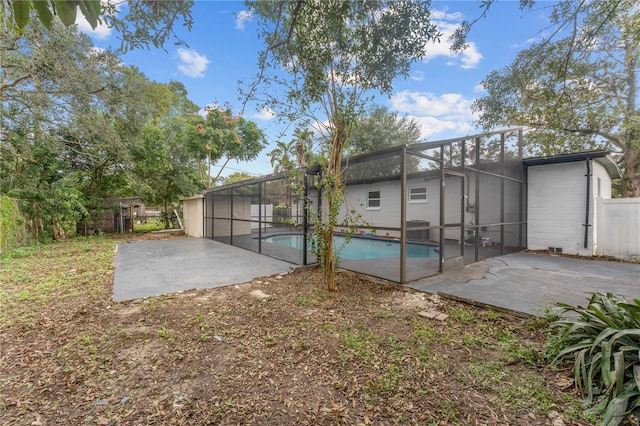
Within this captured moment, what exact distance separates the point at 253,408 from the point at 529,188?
30.1 ft

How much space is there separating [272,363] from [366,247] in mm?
6738

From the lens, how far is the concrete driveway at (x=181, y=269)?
14.5ft

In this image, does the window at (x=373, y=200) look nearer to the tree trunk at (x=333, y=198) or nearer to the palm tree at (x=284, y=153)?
the palm tree at (x=284, y=153)

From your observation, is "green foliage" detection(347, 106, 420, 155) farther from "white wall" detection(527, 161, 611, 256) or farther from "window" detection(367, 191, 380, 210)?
"white wall" detection(527, 161, 611, 256)

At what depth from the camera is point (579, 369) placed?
1.96 meters

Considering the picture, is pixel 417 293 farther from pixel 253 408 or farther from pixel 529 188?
pixel 529 188

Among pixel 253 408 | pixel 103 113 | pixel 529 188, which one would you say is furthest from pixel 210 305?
pixel 529 188

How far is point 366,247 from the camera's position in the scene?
28.7 feet

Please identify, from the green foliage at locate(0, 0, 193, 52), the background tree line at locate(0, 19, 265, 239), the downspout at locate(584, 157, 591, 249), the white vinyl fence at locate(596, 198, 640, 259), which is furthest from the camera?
the downspout at locate(584, 157, 591, 249)

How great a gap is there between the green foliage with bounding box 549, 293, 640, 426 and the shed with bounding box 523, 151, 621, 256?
6.09 m

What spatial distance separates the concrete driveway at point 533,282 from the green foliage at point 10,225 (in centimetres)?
975

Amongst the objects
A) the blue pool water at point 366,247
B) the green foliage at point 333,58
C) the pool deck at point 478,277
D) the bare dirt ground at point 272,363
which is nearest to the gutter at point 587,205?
the pool deck at point 478,277

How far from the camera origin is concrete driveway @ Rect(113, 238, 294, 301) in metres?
4.43

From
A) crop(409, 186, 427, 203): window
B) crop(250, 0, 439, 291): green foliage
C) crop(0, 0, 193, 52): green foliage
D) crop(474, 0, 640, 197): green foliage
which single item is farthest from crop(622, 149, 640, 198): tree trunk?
crop(0, 0, 193, 52): green foliage
